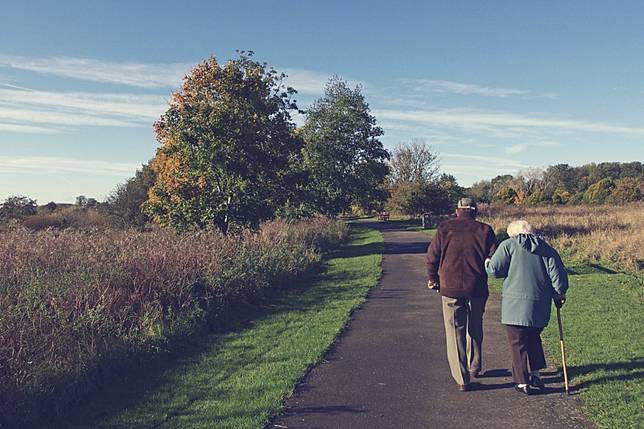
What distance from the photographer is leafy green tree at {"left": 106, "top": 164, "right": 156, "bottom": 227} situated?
32169 millimetres

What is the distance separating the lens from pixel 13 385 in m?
5.40

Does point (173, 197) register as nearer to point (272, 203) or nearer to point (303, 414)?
point (272, 203)

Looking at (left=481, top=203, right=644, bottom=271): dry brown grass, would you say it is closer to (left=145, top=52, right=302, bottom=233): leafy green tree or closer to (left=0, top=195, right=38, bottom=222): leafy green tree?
(left=145, top=52, right=302, bottom=233): leafy green tree

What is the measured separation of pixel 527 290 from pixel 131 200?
31.4 metres

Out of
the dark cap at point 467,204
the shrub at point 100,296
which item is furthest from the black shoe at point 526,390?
the shrub at point 100,296

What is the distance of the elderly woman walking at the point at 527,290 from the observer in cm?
574

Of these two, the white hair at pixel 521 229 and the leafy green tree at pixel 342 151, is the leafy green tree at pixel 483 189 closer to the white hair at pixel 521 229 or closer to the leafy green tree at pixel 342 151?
the leafy green tree at pixel 342 151

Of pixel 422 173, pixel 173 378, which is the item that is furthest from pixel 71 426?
pixel 422 173

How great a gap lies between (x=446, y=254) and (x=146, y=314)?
4692mm

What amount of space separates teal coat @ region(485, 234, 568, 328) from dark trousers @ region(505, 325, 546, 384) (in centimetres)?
14

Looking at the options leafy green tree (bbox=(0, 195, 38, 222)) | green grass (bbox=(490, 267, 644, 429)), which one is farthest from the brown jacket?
leafy green tree (bbox=(0, 195, 38, 222))

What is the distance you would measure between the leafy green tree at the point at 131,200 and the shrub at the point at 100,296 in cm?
1881

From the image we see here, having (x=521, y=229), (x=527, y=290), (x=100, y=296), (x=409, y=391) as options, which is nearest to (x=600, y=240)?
(x=521, y=229)

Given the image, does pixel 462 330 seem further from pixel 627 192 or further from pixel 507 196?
pixel 507 196
